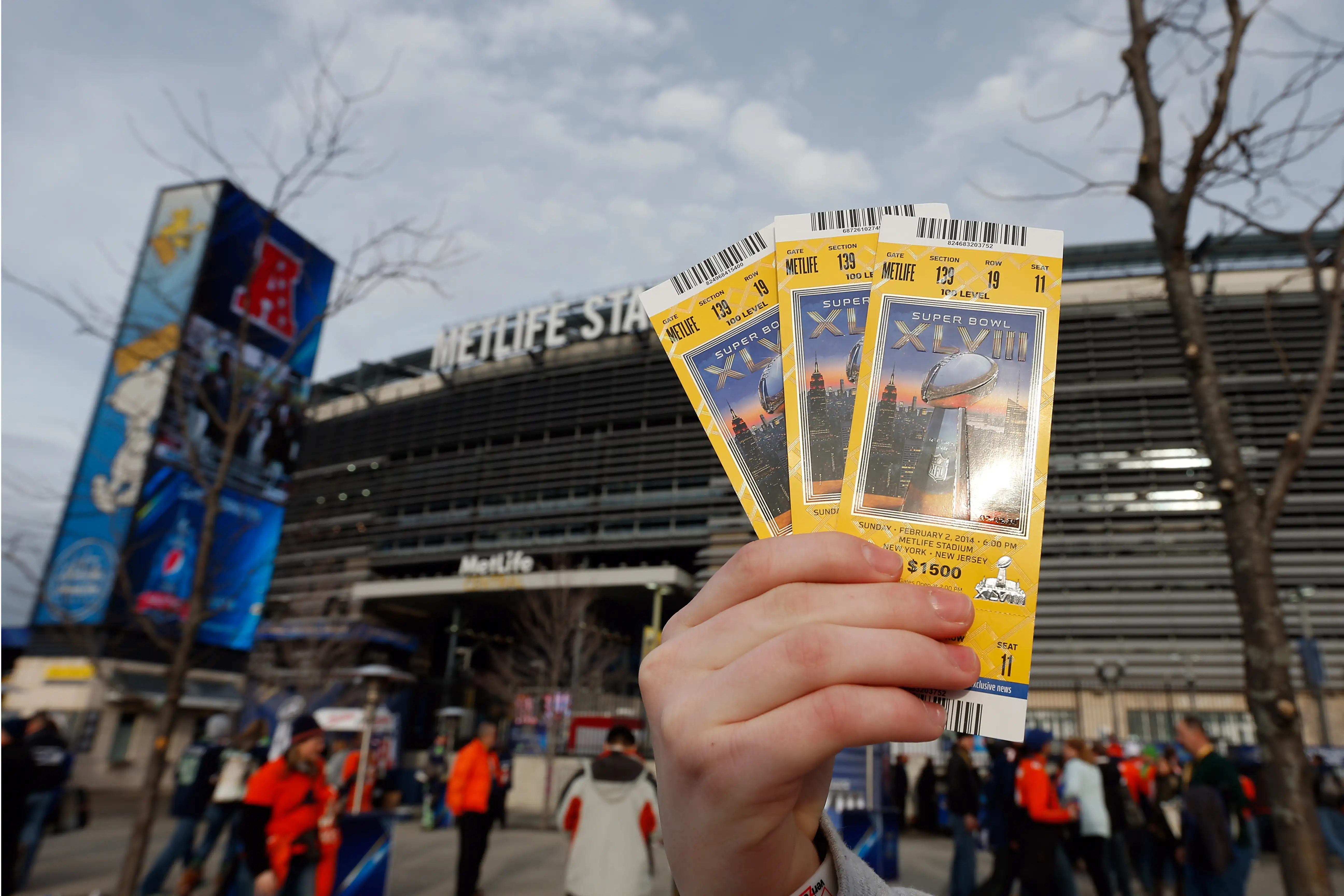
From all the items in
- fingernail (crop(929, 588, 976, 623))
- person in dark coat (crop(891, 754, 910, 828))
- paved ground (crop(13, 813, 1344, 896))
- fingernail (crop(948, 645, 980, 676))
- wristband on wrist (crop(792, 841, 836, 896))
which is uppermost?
fingernail (crop(929, 588, 976, 623))

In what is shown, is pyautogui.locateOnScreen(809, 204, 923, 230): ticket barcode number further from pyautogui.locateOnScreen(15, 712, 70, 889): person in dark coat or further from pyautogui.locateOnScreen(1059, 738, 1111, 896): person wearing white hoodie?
pyautogui.locateOnScreen(15, 712, 70, 889): person in dark coat

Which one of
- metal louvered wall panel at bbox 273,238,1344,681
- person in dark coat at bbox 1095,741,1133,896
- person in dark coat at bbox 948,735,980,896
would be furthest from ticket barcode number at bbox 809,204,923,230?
metal louvered wall panel at bbox 273,238,1344,681

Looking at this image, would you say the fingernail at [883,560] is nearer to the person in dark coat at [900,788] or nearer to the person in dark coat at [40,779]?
the person in dark coat at [40,779]

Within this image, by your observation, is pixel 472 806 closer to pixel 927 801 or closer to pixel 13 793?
pixel 13 793

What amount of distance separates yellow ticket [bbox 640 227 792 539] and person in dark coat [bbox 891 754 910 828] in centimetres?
1929

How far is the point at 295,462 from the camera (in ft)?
113

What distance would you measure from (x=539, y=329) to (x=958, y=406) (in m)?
35.2

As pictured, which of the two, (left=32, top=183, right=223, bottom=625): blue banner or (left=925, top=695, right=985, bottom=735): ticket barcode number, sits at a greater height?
(left=32, top=183, right=223, bottom=625): blue banner

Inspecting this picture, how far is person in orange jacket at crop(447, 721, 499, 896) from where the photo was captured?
788 centimetres

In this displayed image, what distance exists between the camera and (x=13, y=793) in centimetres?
731

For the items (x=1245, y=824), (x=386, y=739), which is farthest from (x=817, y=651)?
(x=386, y=739)

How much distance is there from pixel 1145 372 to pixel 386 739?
26.9m

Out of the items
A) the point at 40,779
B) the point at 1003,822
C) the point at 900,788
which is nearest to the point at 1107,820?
the point at 1003,822

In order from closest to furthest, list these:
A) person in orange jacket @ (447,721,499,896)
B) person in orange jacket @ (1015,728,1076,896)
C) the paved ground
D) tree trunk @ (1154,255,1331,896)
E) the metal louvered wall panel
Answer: tree trunk @ (1154,255,1331,896) → person in orange jacket @ (1015,728,1076,896) → person in orange jacket @ (447,721,499,896) → the paved ground → the metal louvered wall panel
